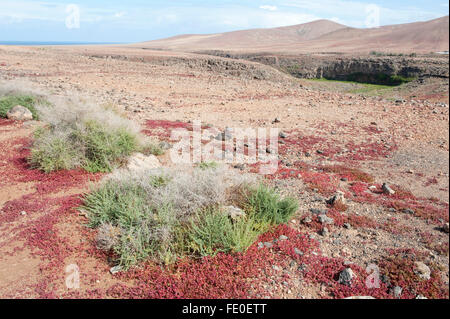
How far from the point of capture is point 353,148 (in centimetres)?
880

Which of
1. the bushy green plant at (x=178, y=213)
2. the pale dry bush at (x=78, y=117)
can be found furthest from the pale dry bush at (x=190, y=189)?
the pale dry bush at (x=78, y=117)

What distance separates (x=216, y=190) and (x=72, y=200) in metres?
2.70

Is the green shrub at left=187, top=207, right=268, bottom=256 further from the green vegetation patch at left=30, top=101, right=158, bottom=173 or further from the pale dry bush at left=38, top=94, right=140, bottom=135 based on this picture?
the pale dry bush at left=38, top=94, right=140, bottom=135

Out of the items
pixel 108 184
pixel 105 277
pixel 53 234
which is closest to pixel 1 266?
pixel 53 234

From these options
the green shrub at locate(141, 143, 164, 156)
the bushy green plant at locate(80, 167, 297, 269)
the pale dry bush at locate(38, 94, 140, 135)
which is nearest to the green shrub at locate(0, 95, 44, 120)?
the pale dry bush at locate(38, 94, 140, 135)

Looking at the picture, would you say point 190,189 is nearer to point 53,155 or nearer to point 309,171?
point 309,171

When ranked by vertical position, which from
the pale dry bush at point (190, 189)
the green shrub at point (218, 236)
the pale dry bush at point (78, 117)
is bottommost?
the green shrub at point (218, 236)

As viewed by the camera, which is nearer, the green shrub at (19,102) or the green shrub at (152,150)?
the green shrub at (152,150)

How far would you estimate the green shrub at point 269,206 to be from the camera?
15.4ft

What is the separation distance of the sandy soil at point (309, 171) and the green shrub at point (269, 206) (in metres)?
0.28

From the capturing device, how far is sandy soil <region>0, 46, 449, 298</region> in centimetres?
387

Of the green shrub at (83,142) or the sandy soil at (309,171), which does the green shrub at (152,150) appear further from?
the sandy soil at (309,171)

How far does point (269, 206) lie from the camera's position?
477cm
